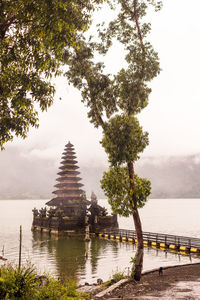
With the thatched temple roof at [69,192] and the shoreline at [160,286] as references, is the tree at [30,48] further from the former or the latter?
the thatched temple roof at [69,192]

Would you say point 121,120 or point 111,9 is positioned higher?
point 111,9

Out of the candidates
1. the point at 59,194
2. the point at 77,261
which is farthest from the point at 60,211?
the point at 77,261

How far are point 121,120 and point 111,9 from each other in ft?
23.8

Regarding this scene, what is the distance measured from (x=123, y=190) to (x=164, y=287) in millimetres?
5305

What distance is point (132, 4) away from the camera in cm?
1673

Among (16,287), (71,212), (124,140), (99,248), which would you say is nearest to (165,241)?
(99,248)

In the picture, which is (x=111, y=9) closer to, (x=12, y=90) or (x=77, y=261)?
(x=12, y=90)

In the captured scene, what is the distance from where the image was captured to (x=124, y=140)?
15180mm

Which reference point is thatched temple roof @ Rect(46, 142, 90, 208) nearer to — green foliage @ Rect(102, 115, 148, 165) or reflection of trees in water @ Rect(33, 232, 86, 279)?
reflection of trees in water @ Rect(33, 232, 86, 279)

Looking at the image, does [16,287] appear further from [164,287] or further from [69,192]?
[69,192]

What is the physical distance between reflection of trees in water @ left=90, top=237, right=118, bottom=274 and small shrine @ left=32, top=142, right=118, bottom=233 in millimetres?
4675

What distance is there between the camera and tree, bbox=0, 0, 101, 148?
35.8 feet

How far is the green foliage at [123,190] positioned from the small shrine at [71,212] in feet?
120

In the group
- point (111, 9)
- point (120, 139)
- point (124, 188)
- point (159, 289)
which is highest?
point (111, 9)
